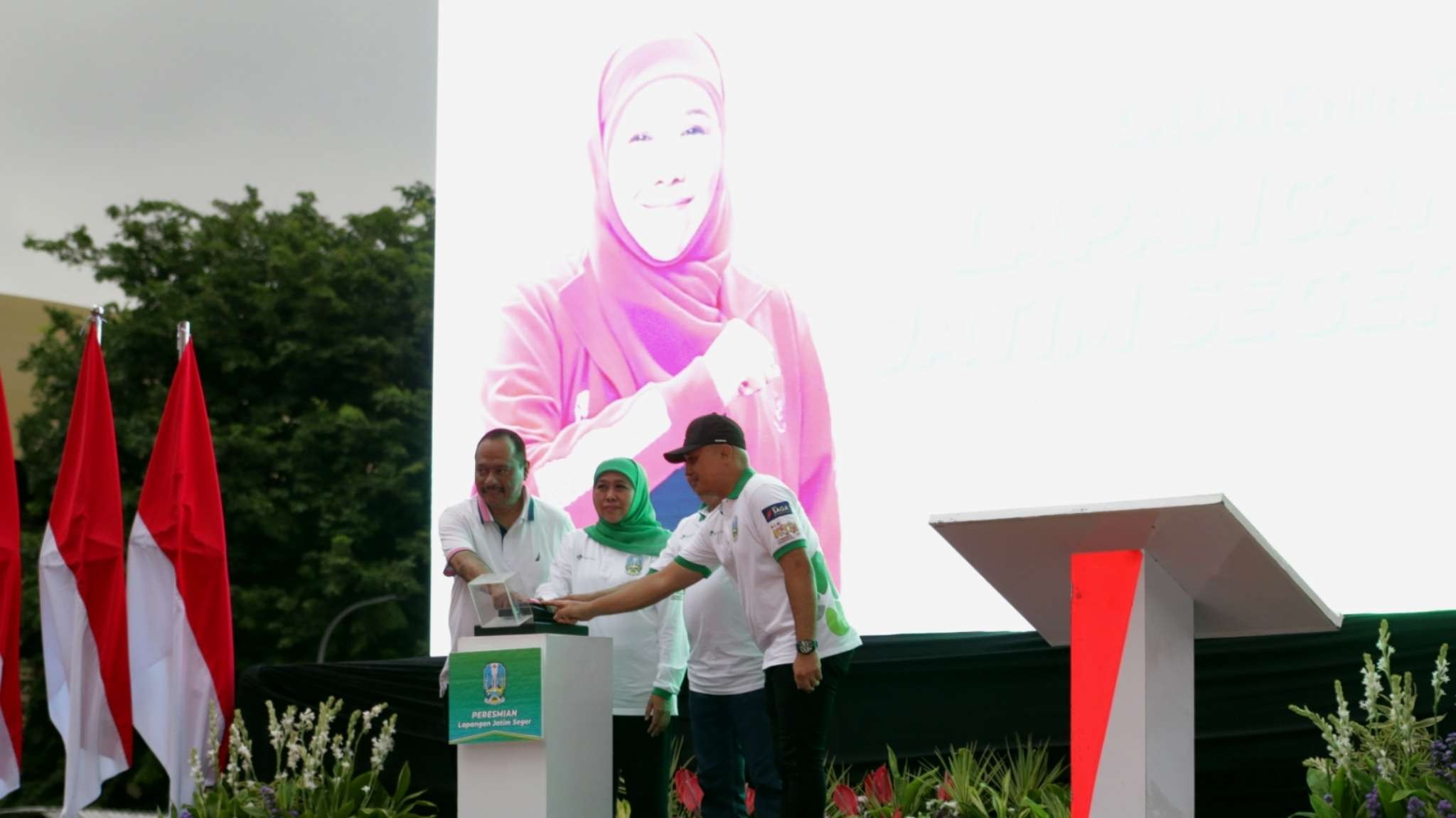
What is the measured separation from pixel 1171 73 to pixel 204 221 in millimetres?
12245

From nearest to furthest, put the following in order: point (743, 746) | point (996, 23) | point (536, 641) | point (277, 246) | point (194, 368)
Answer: point (536, 641), point (743, 746), point (996, 23), point (194, 368), point (277, 246)

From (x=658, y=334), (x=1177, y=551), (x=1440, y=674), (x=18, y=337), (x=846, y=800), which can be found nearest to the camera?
(x=1177, y=551)

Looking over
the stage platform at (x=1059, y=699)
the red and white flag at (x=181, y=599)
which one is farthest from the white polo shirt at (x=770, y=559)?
the red and white flag at (x=181, y=599)

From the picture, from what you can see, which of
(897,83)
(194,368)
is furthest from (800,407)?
(194,368)

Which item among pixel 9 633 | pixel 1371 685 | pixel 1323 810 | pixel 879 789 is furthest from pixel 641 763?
pixel 9 633

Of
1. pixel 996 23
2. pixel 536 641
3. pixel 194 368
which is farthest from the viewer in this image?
pixel 194 368

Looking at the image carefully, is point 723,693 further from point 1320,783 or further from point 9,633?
point 9,633

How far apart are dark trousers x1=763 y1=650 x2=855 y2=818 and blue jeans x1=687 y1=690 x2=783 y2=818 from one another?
22 cm

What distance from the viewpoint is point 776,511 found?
11.7 ft

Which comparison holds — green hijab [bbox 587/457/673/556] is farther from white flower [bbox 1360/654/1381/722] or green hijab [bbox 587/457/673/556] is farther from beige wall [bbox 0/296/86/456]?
beige wall [bbox 0/296/86/456]

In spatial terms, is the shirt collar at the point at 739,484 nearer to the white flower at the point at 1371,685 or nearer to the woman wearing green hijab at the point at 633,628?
the woman wearing green hijab at the point at 633,628

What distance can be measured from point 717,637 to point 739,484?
0.46 m

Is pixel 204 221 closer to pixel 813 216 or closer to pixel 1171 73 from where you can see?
pixel 813 216

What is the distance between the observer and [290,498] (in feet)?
45.5
